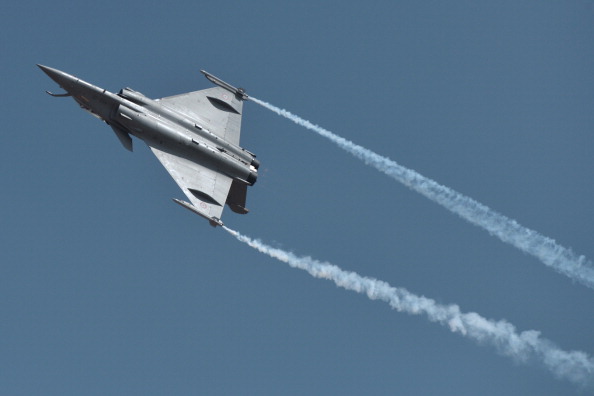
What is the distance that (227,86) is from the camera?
5825 cm

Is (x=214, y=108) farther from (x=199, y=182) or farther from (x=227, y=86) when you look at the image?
(x=199, y=182)

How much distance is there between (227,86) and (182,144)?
8.35 metres

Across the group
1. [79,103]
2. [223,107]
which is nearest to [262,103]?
[223,107]

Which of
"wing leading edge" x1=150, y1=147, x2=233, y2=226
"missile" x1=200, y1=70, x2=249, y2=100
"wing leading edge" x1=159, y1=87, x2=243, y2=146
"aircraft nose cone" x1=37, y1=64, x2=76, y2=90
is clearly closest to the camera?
"aircraft nose cone" x1=37, y1=64, x2=76, y2=90

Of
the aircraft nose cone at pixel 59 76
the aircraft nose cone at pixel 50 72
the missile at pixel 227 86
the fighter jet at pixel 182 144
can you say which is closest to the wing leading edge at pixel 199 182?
the fighter jet at pixel 182 144

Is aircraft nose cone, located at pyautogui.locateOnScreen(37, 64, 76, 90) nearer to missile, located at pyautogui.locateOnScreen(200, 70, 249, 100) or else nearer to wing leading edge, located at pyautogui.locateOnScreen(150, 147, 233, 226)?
wing leading edge, located at pyautogui.locateOnScreen(150, 147, 233, 226)

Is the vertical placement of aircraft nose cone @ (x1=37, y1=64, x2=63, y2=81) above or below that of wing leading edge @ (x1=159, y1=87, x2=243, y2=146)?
below

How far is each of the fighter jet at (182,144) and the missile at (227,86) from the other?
16.8ft

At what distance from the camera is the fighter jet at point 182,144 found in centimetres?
5044

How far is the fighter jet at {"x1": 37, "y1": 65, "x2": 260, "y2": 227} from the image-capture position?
50.4 m

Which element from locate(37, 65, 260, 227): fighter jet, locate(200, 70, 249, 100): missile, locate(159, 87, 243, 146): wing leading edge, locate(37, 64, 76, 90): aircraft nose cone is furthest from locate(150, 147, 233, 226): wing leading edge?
locate(200, 70, 249, 100): missile

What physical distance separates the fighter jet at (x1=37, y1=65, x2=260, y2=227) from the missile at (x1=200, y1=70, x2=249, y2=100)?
5125mm

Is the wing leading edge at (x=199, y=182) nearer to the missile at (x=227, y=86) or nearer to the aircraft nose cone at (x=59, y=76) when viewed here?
the aircraft nose cone at (x=59, y=76)

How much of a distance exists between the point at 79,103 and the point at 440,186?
70.9 ft
